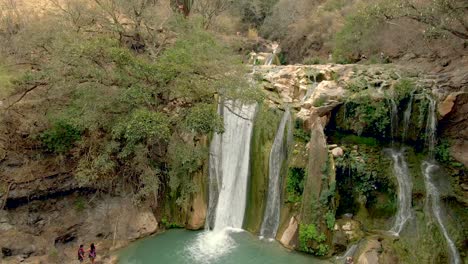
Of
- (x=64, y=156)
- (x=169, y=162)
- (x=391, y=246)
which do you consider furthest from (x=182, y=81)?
(x=391, y=246)

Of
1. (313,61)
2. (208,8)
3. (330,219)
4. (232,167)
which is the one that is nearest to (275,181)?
(232,167)

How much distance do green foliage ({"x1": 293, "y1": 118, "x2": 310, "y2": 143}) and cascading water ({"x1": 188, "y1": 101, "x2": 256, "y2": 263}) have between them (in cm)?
178

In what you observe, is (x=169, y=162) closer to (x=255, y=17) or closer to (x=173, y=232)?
(x=173, y=232)

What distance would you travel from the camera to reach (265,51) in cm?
3198

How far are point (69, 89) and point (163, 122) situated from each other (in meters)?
3.87

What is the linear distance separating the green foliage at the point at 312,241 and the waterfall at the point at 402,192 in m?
2.26

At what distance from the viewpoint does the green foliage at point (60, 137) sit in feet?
45.9

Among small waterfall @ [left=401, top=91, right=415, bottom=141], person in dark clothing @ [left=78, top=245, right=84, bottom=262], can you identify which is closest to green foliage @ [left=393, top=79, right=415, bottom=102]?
small waterfall @ [left=401, top=91, right=415, bottom=141]

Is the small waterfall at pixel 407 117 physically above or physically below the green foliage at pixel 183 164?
above

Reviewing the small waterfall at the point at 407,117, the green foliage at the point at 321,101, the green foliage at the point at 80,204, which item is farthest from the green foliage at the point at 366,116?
the green foliage at the point at 80,204

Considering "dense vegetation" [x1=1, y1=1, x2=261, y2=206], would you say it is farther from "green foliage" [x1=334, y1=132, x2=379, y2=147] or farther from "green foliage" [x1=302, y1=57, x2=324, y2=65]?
"green foliage" [x1=302, y1=57, x2=324, y2=65]

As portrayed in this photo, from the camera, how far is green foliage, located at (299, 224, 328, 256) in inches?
471

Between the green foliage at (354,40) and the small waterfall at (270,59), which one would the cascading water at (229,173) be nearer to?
the green foliage at (354,40)

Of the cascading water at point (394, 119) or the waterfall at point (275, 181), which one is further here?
the waterfall at point (275, 181)
